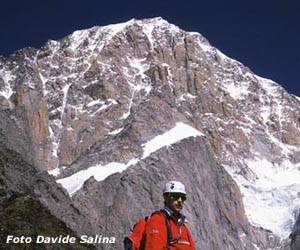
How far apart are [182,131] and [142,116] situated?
10267 mm

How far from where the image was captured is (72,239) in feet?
105

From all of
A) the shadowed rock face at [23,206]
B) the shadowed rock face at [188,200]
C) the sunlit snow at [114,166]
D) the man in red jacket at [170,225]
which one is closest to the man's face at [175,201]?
the man in red jacket at [170,225]

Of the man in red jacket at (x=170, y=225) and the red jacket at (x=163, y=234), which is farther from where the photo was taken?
the man in red jacket at (x=170, y=225)

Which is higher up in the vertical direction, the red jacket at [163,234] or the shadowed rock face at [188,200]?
the shadowed rock face at [188,200]

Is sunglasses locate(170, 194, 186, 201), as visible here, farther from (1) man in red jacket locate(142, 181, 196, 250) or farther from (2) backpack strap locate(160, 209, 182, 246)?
(2) backpack strap locate(160, 209, 182, 246)

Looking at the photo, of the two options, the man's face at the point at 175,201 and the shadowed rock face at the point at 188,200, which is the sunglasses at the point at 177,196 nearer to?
the man's face at the point at 175,201

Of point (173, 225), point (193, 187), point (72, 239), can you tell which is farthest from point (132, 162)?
point (173, 225)

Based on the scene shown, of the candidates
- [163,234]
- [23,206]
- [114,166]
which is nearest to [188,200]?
[114,166]

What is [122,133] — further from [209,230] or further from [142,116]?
[209,230]

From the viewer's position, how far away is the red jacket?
43.4 ft

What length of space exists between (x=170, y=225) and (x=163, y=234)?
26cm

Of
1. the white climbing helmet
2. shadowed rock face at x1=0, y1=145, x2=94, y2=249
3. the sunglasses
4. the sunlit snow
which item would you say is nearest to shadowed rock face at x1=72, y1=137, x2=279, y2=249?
the sunlit snow

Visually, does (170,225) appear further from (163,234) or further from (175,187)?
(175,187)

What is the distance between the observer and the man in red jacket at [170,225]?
43.8 feet
